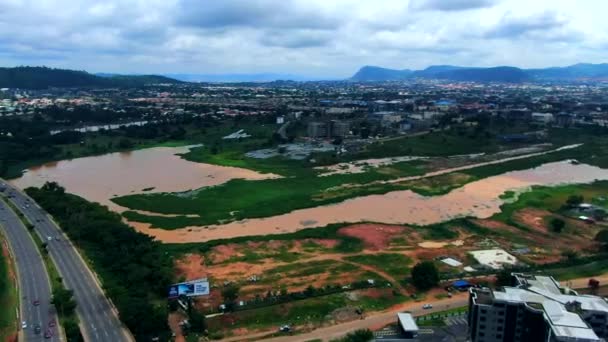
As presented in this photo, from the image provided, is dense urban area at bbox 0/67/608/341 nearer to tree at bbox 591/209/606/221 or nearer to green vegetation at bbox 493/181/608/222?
tree at bbox 591/209/606/221

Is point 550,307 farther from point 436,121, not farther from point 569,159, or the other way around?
point 436,121

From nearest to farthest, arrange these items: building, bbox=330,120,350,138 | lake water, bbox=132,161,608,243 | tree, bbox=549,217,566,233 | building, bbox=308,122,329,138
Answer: tree, bbox=549,217,566,233
lake water, bbox=132,161,608,243
building, bbox=308,122,329,138
building, bbox=330,120,350,138

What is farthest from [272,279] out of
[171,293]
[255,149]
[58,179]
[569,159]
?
[569,159]

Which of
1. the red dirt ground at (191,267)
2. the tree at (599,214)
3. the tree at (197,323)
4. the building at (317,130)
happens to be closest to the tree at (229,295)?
the tree at (197,323)

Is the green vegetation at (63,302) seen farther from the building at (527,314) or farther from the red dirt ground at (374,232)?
the red dirt ground at (374,232)

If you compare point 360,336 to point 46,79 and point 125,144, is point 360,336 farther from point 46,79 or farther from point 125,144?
point 46,79

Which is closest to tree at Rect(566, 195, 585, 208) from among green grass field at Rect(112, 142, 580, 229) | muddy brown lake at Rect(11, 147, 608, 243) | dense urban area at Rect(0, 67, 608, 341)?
dense urban area at Rect(0, 67, 608, 341)
